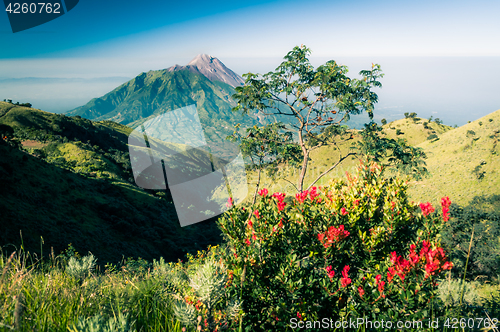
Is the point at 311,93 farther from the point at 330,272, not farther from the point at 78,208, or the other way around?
the point at 78,208

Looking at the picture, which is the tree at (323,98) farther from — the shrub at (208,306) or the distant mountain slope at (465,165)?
the distant mountain slope at (465,165)

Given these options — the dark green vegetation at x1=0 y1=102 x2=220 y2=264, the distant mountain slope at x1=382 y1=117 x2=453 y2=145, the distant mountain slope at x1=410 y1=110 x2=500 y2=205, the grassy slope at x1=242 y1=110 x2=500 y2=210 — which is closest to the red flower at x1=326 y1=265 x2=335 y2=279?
the dark green vegetation at x1=0 y1=102 x2=220 y2=264

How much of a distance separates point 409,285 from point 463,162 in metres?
69.5

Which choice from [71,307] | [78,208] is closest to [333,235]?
[71,307]

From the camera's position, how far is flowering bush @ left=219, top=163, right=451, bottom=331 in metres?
2.54

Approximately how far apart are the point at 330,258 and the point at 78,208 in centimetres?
3634

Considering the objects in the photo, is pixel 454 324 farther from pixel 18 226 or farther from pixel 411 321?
pixel 18 226

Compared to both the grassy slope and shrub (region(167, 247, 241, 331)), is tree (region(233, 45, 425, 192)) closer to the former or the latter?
shrub (region(167, 247, 241, 331))

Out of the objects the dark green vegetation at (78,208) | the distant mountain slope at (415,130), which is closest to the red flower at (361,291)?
the dark green vegetation at (78,208)

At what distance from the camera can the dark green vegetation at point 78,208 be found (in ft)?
75.9

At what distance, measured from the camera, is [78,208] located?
99.0ft

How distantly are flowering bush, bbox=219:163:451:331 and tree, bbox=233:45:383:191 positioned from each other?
236 inches

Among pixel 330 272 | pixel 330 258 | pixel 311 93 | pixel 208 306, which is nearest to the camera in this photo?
pixel 208 306

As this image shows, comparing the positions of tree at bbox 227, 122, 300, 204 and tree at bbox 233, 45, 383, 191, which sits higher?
tree at bbox 233, 45, 383, 191
